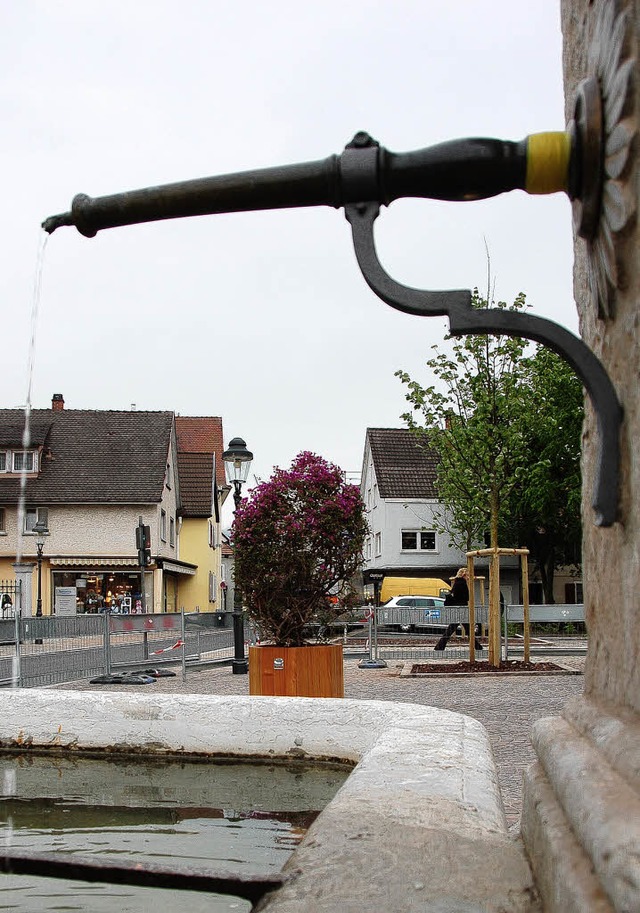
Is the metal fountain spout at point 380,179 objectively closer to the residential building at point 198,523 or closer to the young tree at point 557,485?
the young tree at point 557,485

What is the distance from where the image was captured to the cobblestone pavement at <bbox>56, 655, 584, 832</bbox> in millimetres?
7137

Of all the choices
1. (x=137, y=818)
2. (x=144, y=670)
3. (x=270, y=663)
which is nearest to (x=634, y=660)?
(x=137, y=818)

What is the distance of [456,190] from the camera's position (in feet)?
4.98

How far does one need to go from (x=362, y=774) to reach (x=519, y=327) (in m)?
1.72

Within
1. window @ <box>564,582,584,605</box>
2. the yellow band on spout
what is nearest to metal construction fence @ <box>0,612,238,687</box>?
the yellow band on spout

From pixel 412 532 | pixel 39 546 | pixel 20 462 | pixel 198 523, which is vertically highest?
pixel 20 462

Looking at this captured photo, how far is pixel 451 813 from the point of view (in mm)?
2293

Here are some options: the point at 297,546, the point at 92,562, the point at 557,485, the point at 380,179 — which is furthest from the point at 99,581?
the point at 380,179

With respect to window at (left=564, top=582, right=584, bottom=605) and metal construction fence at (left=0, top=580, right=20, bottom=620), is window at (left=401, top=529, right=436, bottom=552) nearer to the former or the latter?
window at (left=564, top=582, right=584, bottom=605)

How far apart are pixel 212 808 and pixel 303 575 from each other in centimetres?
575

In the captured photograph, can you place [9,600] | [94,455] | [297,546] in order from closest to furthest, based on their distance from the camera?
[297,546]
[9,600]
[94,455]

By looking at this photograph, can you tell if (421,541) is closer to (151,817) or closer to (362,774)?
(151,817)

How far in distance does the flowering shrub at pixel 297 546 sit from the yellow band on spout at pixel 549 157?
792 cm

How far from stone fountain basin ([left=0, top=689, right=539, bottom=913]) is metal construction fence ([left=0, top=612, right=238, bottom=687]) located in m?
7.96
